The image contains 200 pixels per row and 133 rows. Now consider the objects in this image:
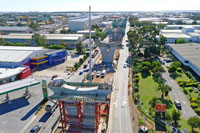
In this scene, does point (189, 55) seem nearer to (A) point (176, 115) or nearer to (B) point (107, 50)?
(B) point (107, 50)

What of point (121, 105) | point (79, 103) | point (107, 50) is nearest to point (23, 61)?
point (107, 50)

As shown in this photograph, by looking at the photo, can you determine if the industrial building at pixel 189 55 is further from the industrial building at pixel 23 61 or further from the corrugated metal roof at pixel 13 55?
the corrugated metal roof at pixel 13 55

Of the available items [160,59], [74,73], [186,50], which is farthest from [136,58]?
[74,73]

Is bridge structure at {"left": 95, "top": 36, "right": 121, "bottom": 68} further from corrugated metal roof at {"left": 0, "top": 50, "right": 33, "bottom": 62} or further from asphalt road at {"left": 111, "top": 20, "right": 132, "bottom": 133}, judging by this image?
corrugated metal roof at {"left": 0, "top": 50, "right": 33, "bottom": 62}

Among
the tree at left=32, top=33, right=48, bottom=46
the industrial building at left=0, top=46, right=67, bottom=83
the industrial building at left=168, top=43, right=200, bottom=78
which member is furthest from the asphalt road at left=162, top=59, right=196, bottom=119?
the tree at left=32, top=33, right=48, bottom=46

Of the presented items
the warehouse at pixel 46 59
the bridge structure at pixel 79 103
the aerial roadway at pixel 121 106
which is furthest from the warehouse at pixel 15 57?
the bridge structure at pixel 79 103
